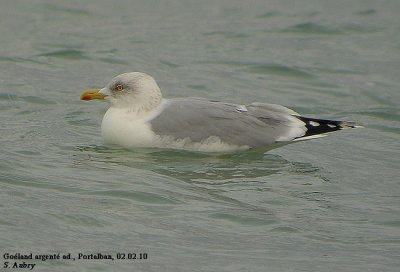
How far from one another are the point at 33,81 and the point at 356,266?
6.73 m

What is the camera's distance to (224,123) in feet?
31.0

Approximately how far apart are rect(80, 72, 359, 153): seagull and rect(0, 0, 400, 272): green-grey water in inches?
6.1

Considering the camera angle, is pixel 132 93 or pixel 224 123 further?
pixel 132 93

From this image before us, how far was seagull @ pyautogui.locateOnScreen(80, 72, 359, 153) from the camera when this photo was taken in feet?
30.7

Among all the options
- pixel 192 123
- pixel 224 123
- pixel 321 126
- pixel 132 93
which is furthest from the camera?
pixel 132 93

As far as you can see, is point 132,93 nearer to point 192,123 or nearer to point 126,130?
point 126,130

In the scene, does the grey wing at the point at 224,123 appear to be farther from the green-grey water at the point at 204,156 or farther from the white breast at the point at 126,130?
the green-grey water at the point at 204,156

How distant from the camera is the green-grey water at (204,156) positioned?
274 inches

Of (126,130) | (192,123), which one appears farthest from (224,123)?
(126,130)

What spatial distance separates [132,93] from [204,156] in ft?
3.32

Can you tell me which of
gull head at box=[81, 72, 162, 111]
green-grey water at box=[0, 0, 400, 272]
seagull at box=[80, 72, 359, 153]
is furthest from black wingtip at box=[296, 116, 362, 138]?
gull head at box=[81, 72, 162, 111]

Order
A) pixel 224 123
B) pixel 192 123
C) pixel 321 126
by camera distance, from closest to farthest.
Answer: pixel 192 123 < pixel 224 123 < pixel 321 126

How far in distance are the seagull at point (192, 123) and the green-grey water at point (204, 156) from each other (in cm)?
15

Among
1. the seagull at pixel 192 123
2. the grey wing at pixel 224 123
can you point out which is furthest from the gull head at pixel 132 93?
the grey wing at pixel 224 123
